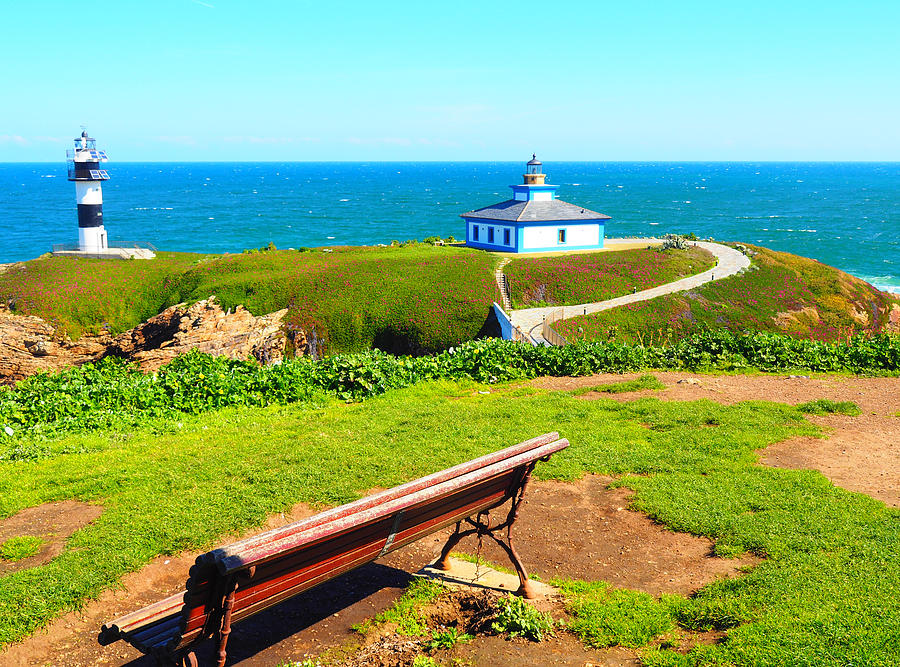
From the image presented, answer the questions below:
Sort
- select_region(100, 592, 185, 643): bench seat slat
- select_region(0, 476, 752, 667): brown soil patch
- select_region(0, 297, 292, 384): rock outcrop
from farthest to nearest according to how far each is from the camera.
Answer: select_region(0, 297, 292, 384): rock outcrop, select_region(0, 476, 752, 667): brown soil patch, select_region(100, 592, 185, 643): bench seat slat

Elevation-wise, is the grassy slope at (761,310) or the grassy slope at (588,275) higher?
the grassy slope at (588,275)

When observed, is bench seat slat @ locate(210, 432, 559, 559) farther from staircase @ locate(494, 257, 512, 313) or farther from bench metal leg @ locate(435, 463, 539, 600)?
staircase @ locate(494, 257, 512, 313)

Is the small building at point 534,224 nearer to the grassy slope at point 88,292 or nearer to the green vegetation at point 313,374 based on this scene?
the grassy slope at point 88,292

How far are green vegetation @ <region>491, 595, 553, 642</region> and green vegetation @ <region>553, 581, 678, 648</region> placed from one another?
241 mm

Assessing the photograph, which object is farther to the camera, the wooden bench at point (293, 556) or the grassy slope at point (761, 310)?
the grassy slope at point (761, 310)

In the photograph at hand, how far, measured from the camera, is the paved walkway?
3431 cm

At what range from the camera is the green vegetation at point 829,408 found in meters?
12.1

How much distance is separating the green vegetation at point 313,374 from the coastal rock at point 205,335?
1753cm

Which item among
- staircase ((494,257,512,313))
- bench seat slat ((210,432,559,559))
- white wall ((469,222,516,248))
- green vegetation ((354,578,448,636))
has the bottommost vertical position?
staircase ((494,257,512,313))

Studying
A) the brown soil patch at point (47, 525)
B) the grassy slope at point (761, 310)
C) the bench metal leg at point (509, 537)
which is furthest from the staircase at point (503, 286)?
the bench metal leg at point (509, 537)

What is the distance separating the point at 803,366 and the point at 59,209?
477ft

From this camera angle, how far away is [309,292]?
3838 cm

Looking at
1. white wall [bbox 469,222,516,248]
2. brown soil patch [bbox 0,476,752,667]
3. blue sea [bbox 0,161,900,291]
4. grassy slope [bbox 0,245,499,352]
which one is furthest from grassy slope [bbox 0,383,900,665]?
blue sea [bbox 0,161,900,291]

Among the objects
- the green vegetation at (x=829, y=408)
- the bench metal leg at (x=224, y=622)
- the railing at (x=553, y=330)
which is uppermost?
the bench metal leg at (x=224, y=622)
